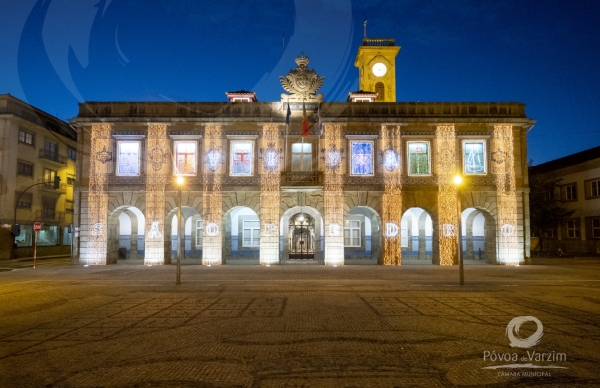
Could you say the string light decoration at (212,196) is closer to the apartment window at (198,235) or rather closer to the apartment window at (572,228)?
the apartment window at (198,235)

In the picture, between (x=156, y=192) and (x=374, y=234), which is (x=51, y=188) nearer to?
(x=156, y=192)

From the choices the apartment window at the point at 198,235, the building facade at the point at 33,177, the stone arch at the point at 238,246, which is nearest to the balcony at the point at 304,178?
the stone arch at the point at 238,246

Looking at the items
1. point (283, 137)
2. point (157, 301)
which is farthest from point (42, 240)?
point (157, 301)

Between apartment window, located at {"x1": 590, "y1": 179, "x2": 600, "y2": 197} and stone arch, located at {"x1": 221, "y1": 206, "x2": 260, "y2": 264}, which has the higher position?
apartment window, located at {"x1": 590, "y1": 179, "x2": 600, "y2": 197}

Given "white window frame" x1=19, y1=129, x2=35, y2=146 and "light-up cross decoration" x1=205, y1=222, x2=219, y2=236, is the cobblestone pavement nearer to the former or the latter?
"light-up cross decoration" x1=205, y1=222, x2=219, y2=236

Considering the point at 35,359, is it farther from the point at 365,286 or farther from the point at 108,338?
the point at 365,286

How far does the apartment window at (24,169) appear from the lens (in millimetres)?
42062

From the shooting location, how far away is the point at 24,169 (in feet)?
141

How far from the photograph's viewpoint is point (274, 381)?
6480 mm

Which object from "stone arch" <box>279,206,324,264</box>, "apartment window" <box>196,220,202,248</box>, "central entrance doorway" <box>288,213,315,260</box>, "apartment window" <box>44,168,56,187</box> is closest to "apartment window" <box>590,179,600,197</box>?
"stone arch" <box>279,206,324,264</box>

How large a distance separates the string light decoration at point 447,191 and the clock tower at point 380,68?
60.5 feet

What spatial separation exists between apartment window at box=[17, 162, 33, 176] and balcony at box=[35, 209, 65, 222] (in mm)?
4234

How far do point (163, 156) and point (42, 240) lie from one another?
84.8 ft

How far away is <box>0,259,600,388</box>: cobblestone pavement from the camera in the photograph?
6727 mm
